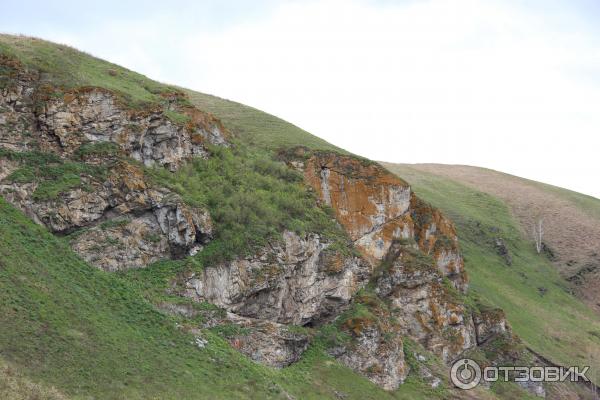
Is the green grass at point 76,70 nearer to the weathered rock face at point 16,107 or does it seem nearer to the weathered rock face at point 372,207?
the weathered rock face at point 16,107

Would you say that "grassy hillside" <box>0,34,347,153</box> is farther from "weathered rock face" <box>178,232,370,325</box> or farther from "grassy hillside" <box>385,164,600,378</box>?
"grassy hillside" <box>385,164,600,378</box>

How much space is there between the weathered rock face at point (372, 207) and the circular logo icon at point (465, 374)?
891cm

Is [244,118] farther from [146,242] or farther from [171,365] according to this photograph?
[171,365]

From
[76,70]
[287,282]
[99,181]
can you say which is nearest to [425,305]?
[287,282]

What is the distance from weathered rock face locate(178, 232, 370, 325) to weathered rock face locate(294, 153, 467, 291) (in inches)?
185

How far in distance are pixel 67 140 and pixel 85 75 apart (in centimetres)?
732

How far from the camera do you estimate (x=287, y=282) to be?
3578cm

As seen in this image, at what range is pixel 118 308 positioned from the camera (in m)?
27.2

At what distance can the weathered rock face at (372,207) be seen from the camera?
4403 centimetres

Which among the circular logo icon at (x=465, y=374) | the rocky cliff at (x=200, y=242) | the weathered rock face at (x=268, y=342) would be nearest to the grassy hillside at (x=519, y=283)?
the circular logo icon at (x=465, y=374)

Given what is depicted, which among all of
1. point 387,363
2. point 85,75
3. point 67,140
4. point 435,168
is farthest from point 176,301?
point 435,168

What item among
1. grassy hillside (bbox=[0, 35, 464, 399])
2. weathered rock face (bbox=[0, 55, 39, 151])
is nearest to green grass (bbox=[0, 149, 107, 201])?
grassy hillside (bbox=[0, 35, 464, 399])

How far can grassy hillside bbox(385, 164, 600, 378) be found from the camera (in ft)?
173

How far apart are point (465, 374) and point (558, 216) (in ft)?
193
